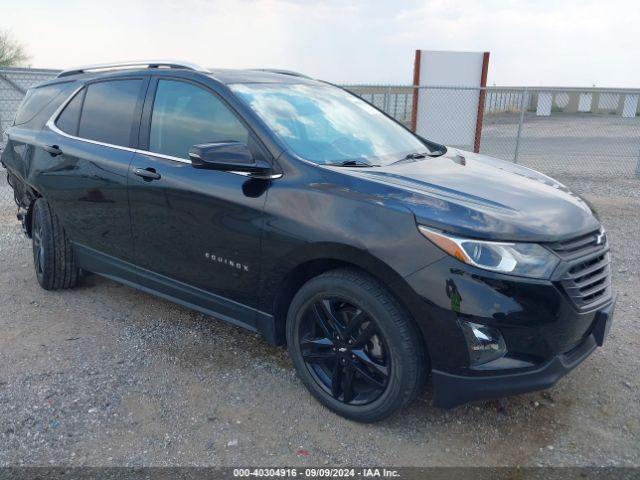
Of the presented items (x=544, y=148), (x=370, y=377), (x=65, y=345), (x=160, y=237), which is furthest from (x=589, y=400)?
(x=544, y=148)

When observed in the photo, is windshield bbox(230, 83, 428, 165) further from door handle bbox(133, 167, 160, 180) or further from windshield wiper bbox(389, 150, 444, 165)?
door handle bbox(133, 167, 160, 180)

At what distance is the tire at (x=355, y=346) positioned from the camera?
8.36 ft

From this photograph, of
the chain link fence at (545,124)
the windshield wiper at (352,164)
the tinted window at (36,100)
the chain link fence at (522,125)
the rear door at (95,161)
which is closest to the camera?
the windshield wiper at (352,164)

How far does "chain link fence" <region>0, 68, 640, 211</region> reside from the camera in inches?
403

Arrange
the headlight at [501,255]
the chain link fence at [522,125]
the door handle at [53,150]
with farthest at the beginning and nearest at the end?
the chain link fence at [522,125], the door handle at [53,150], the headlight at [501,255]

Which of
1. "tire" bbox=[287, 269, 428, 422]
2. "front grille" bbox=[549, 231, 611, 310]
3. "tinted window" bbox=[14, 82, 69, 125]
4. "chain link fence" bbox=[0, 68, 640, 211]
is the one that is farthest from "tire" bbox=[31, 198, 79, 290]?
"chain link fence" bbox=[0, 68, 640, 211]

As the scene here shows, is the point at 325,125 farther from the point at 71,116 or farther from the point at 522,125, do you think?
the point at 522,125

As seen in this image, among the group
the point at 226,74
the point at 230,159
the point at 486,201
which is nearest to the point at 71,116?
the point at 226,74

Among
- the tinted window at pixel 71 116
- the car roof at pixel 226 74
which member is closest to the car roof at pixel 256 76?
the car roof at pixel 226 74

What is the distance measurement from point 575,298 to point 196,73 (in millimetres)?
2532

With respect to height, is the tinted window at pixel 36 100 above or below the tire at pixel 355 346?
above

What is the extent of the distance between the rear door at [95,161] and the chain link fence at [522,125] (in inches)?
Answer: 160

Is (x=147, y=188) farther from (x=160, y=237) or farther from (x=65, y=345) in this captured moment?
(x=65, y=345)

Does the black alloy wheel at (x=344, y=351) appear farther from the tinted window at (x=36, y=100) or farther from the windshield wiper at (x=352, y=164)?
the tinted window at (x=36, y=100)
